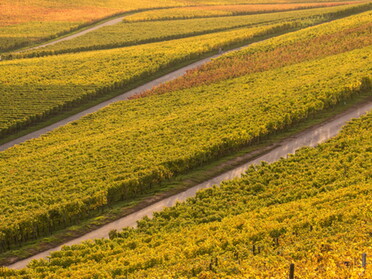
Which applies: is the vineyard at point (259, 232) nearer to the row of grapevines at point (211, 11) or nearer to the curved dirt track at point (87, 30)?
the curved dirt track at point (87, 30)

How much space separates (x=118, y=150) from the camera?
168ft

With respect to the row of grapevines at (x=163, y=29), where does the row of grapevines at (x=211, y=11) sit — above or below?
above

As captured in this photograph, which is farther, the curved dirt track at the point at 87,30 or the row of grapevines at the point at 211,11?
the row of grapevines at the point at 211,11

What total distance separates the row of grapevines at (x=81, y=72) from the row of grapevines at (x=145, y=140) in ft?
23.1

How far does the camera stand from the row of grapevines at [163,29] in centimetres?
11325

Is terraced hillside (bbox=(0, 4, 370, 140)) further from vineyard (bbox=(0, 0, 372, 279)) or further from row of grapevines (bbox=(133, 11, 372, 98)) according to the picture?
row of grapevines (bbox=(133, 11, 372, 98))

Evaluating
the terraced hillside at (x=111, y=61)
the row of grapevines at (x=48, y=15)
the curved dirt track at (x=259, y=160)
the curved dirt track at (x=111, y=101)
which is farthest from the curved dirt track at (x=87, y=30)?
the curved dirt track at (x=259, y=160)

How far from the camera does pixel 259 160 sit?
46875mm

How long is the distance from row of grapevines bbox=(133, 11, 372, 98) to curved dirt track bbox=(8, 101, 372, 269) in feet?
89.9

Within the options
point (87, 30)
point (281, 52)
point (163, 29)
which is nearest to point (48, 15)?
point (87, 30)

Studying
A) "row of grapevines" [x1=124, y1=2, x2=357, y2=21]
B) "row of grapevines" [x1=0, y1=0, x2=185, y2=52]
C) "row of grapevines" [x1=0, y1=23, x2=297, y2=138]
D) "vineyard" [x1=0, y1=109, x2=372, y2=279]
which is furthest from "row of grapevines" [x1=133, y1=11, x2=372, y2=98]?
"row of grapevines" [x1=0, y1=0, x2=185, y2=52]

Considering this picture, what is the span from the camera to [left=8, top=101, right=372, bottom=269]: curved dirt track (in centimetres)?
3731

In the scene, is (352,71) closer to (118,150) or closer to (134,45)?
(118,150)

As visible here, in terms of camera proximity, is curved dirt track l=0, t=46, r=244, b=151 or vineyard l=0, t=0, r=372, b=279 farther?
curved dirt track l=0, t=46, r=244, b=151
